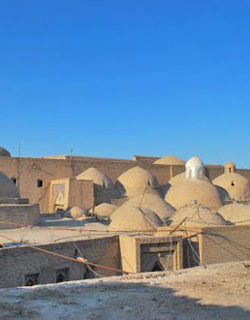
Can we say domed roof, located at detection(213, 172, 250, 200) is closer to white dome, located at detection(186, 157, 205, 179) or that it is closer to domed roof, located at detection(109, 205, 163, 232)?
white dome, located at detection(186, 157, 205, 179)

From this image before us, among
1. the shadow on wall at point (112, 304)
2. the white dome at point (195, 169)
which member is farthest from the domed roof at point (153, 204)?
the shadow on wall at point (112, 304)

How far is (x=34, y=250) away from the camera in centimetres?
1103

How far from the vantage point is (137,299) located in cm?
670

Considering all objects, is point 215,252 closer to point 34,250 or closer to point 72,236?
point 72,236

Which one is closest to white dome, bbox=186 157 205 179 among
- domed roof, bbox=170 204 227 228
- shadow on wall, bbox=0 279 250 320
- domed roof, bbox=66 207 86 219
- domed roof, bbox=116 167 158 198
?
domed roof, bbox=116 167 158 198

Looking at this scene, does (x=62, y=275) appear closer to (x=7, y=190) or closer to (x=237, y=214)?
(x=7, y=190)

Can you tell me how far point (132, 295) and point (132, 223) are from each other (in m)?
7.26

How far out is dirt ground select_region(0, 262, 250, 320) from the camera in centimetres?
591

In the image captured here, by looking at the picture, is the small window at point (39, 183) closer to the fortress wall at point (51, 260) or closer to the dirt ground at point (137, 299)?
the fortress wall at point (51, 260)

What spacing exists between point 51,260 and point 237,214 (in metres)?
8.42

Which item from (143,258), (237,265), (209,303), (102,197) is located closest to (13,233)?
(143,258)

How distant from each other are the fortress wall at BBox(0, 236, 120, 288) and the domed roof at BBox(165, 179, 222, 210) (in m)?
10.1

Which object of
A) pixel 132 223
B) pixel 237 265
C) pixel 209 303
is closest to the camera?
pixel 209 303

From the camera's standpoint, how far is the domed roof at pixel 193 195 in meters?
22.5
